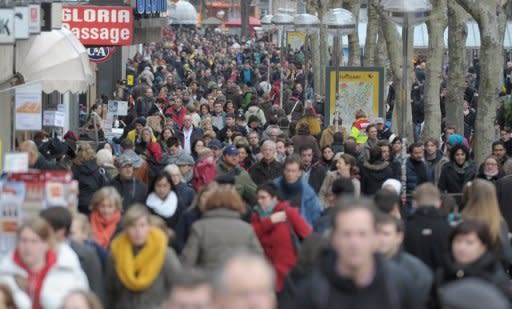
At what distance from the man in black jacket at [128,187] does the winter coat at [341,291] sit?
8800mm

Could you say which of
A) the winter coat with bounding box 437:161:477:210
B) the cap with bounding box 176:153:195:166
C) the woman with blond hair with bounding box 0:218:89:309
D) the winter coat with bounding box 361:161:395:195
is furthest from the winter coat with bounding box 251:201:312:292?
the cap with bounding box 176:153:195:166

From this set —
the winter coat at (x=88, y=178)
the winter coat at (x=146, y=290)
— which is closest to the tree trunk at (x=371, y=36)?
the winter coat at (x=88, y=178)

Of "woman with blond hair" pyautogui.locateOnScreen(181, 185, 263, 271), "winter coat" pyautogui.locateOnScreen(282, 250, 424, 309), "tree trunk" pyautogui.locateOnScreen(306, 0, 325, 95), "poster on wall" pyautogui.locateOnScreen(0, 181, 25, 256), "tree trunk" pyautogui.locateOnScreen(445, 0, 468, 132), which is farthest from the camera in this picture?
"tree trunk" pyautogui.locateOnScreen(306, 0, 325, 95)

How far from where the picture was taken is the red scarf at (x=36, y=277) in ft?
31.1

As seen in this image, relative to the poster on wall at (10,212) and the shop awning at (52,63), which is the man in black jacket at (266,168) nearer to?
the shop awning at (52,63)

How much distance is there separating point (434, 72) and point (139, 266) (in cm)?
2181

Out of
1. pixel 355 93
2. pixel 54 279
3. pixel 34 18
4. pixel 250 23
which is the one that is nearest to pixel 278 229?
pixel 54 279

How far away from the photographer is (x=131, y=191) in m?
16.2

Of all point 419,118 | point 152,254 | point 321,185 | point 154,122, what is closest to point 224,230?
point 152,254

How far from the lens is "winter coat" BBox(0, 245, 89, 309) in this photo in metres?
9.38

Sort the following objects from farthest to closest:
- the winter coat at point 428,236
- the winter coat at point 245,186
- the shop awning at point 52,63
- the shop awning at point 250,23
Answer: the shop awning at point 250,23
the shop awning at point 52,63
the winter coat at point 245,186
the winter coat at point 428,236

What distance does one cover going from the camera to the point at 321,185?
58.2 feet

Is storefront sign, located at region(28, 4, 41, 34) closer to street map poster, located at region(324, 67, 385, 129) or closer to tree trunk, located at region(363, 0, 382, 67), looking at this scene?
street map poster, located at region(324, 67, 385, 129)

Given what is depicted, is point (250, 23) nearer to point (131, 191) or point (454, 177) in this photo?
point (454, 177)
